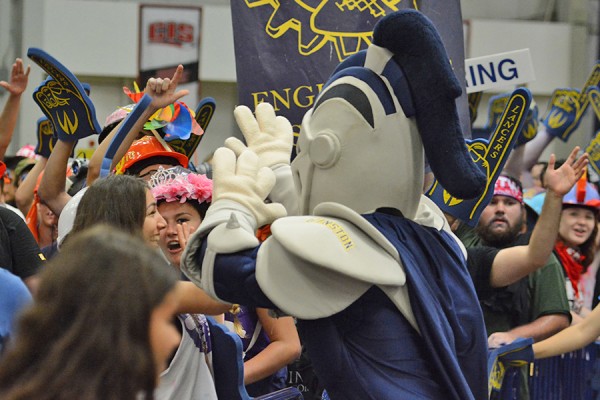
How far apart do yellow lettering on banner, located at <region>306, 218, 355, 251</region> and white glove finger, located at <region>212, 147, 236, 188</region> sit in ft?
0.95

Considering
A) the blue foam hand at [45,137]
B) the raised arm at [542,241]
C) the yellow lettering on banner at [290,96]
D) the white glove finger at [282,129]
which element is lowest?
the raised arm at [542,241]

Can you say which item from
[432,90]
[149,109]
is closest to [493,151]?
[149,109]

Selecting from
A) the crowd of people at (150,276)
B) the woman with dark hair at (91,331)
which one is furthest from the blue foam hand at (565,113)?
the woman with dark hair at (91,331)

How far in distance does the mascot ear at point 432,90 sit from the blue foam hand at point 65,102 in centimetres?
172

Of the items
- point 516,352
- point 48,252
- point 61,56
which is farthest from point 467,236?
point 61,56

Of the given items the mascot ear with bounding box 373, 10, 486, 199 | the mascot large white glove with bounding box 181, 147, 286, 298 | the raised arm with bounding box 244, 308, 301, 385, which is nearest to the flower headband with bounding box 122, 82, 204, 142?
the raised arm with bounding box 244, 308, 301, 385

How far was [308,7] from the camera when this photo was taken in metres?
4.53

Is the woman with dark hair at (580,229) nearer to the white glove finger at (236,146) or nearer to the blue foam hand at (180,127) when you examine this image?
the blue foam hand at (180,127)

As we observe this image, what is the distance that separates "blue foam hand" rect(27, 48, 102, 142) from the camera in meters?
4.58

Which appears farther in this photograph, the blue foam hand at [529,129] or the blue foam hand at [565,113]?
the blue foam hand at [565,113]

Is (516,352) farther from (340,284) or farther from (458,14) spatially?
(340,284)

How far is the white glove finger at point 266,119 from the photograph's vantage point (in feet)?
11.1

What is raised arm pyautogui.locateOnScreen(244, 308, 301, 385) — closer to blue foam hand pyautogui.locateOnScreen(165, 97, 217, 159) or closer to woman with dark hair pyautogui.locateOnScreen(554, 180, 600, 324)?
blue foam hand pyautogui.locateOnScreen(165, 97, 217, 159)

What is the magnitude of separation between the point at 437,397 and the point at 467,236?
278cm
